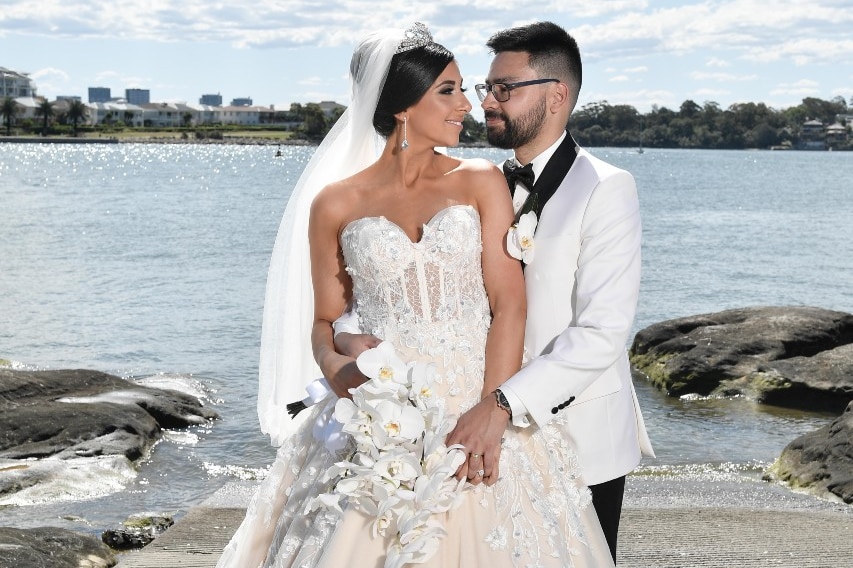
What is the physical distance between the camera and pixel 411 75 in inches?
158

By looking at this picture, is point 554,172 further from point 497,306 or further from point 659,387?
point 659,387

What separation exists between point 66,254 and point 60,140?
414 ft

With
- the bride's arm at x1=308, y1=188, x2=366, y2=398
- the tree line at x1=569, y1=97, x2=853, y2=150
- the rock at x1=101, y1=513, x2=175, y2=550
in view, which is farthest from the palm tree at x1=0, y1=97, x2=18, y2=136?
the bride's arm at x1=308, y1=188, x2=366, y2=398

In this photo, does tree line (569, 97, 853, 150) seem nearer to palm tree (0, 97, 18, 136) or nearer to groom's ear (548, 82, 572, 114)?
palm tree (0, 97, 18, 136)

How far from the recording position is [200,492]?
36.0 feet

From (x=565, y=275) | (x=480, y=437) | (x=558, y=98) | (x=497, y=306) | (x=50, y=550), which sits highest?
(x=558, y=98)

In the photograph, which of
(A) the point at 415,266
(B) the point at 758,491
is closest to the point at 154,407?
(B) the point at 758,491

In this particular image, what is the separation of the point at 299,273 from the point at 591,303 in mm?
1260

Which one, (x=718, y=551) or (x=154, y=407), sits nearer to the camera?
(x=718, y=551)

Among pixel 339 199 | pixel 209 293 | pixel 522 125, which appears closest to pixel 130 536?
pixel 339 199

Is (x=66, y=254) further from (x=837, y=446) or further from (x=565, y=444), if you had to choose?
(x=565, y=444)

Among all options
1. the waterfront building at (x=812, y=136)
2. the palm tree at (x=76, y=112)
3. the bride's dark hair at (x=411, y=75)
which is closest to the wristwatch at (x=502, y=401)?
the bride's dark hair at (x=411, y=75)

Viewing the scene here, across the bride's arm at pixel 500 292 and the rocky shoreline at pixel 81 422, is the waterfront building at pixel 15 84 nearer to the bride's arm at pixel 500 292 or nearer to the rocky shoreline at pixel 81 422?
the rocky shoreline at pixel 81 422

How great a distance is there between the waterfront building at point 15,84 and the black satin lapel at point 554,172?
592 feet
